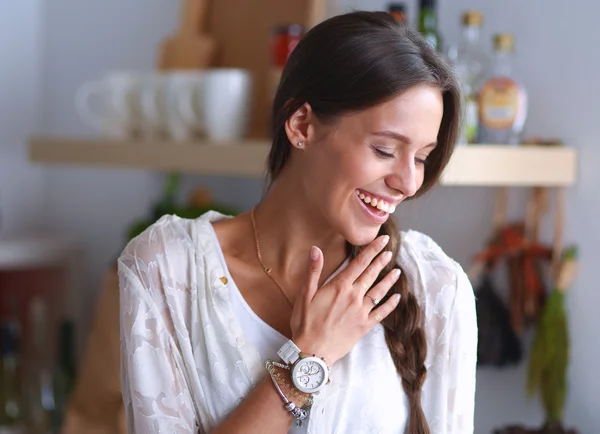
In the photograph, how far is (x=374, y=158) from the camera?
1091 mm

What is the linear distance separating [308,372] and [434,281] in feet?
0.75

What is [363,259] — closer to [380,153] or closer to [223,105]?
[380,153]

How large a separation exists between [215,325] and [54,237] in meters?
1.72

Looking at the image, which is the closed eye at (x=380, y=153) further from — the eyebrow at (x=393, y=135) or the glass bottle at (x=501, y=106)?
the glass bottle at (x=501, y=106)

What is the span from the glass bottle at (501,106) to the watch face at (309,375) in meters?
0.74

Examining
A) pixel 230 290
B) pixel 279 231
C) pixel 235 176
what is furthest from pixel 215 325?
pixel 235 176

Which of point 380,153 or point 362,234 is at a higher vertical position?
point 380,153

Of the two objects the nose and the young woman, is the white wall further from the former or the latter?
the nose

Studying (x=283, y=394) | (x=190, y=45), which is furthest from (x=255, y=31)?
(x=283, y=394)

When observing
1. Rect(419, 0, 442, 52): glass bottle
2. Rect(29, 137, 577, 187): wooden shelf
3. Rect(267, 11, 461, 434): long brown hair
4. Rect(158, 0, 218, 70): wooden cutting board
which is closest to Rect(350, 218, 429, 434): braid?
Rect(267, 11, 461, 434): long brown hair

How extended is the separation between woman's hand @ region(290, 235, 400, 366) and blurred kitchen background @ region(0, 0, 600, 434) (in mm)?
372

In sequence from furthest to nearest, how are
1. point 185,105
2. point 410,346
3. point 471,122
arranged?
point 185,105
point 471,122
point 410,346

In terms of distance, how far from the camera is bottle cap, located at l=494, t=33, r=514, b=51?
5.42ft

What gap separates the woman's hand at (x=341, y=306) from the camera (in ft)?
3.66
